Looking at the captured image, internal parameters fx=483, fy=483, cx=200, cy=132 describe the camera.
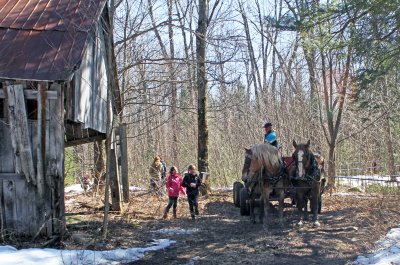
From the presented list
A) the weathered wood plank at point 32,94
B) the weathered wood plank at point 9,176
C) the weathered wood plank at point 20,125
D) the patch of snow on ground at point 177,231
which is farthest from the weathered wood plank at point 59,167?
the patch of snow on ground at point 177,231

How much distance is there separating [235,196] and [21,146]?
273 inches

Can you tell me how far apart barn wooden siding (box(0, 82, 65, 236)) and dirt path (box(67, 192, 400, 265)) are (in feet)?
3.42

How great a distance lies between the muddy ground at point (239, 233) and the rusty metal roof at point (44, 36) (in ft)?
11.2

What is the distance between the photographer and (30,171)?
31.5 feet

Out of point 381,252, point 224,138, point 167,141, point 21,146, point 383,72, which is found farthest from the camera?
point 167,141

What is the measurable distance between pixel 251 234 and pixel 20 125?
→ 541cm

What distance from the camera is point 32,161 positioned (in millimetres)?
9625

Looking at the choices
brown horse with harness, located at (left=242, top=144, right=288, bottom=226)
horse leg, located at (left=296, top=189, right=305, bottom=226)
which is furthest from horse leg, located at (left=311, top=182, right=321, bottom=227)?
brown horse with harness, located at (left=242, top=144, right=288, bottom=226)

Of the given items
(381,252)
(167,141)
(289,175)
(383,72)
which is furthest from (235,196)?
(167,141)

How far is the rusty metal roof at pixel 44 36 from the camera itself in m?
9.66

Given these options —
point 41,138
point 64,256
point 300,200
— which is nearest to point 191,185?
point 300,200

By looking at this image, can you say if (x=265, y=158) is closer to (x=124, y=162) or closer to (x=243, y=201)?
(x=243, y=201)

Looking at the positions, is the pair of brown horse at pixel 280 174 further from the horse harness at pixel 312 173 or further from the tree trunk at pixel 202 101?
the tree trunk at pixel 202 101

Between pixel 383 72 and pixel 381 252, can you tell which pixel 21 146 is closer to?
pixel 381 252
